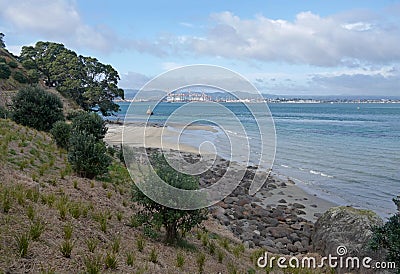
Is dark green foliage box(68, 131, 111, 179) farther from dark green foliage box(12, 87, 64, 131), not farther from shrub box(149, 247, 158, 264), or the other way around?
dark green foliage box(12, 87, 64, 131)

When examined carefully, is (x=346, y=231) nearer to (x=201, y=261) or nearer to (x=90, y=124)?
(x=201, y=261)

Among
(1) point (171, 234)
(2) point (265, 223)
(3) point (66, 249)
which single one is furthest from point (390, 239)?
(2) point (265, 223)

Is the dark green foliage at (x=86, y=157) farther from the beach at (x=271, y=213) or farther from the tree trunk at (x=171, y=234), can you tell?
the beach at (x=271, y=213)

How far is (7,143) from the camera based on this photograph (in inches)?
454

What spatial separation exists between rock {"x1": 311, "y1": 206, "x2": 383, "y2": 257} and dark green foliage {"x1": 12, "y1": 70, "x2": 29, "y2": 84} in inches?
1605

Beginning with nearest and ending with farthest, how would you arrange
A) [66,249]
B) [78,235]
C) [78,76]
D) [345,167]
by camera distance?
1. [66,249]
2. [78,235]
3. [345,167]
4. [78,76]

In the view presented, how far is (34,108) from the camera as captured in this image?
1714 centimetres

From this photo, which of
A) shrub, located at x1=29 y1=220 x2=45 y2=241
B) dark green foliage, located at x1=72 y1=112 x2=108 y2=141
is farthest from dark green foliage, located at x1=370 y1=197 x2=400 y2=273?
dark green foliage, located at x1=72 y1=112 x2=108 y2=141

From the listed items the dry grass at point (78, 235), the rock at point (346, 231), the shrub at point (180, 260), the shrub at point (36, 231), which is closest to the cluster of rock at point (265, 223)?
the rock at point (346, 231)

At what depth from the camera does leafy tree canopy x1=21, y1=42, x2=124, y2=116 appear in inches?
1887

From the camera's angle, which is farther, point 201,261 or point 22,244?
point 201,261

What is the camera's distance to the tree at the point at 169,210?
6.72m

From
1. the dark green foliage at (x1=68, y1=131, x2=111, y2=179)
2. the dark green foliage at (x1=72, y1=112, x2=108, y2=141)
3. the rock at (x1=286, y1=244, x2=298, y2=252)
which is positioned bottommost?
the rock at (x1=286, y1=244, x2=298, y2=252)

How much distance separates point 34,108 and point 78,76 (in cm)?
3486
